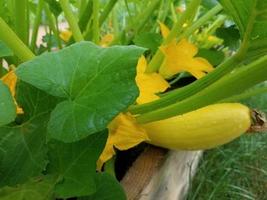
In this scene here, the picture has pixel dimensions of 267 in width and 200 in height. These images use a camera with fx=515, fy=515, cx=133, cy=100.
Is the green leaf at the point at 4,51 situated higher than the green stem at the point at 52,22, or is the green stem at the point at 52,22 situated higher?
the green leaf at the point at 4,51

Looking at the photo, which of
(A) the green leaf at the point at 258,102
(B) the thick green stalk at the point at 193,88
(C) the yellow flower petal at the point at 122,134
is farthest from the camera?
(A) the green leaf at the point at 258,102

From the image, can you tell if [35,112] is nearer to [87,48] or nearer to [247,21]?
[87,48]

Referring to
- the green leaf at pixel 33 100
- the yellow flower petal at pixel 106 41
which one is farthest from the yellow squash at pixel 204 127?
the yellow flower petal at pixel 106 41

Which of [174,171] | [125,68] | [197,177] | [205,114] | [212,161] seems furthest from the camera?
[212,161]

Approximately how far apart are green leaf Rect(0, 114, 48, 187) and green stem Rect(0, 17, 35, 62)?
0.27 ft

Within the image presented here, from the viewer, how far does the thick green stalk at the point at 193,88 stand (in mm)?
514

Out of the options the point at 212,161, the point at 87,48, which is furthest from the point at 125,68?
the point at 212,161

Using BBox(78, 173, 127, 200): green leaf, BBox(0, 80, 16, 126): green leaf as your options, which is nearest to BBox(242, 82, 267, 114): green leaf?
BBox(78, 173, 127, 200): green leaf

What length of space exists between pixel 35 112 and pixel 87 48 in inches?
4.4

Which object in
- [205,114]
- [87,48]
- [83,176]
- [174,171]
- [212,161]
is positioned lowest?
[212,161]

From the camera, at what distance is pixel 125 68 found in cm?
44

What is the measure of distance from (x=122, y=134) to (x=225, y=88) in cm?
19

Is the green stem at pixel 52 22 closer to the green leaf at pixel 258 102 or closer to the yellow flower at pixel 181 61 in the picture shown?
the yellow flower at pixel 181 61

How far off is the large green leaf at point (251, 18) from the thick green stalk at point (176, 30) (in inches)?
8.4
